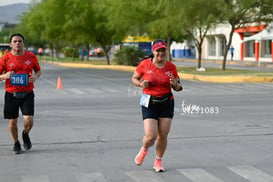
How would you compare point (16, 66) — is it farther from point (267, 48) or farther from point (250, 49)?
point (250, 49)

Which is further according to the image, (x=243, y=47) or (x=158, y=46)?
(x=243, y=47)

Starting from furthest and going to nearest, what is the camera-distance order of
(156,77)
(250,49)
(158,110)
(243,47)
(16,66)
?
(243,47) → (250,49) → (16,66) → (158,110) → (156,77)

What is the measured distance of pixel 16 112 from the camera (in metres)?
8.72

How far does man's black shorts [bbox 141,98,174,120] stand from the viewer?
7199 mm

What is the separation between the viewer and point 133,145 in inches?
371

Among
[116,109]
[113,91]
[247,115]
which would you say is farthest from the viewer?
[113,91]

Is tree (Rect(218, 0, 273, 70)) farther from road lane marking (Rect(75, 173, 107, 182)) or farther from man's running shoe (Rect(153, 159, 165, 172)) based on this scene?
road lane marking (Rect(75, 173, 107, 182))

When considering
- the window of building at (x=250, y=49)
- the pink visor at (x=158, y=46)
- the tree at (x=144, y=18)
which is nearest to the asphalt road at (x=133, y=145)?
the pink visor at (x=158, y=46)

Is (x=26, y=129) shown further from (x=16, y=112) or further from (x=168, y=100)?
(x=168, y=100)

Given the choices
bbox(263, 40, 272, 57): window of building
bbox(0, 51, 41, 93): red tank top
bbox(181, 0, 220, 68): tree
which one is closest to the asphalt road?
bbox(0, 51, 41, 93): red tank top

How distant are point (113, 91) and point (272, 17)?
15.8 metres

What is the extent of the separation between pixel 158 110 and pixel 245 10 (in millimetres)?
26267

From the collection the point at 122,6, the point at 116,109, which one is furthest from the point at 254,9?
the point at 116,109

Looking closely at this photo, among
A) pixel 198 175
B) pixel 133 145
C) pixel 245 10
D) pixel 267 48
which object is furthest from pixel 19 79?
pixel 267 48
